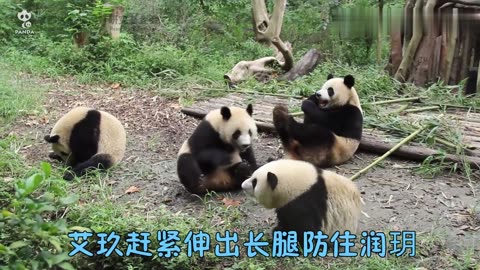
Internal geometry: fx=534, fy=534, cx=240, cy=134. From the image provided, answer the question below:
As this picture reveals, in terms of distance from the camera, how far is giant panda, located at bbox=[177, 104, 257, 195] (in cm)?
473

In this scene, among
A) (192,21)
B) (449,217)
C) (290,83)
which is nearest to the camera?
(449,217)

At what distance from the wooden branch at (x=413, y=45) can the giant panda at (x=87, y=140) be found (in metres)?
4.62

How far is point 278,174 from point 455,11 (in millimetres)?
5191

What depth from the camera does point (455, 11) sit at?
7.68m

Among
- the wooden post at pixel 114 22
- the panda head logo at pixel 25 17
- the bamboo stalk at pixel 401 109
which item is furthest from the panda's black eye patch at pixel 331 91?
the panda head logo at pixel 25 17

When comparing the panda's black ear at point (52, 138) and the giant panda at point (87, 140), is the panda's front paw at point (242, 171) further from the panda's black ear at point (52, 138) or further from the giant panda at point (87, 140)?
the panda's black ear at point (52, 138)

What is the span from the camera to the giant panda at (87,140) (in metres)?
→ 5.35

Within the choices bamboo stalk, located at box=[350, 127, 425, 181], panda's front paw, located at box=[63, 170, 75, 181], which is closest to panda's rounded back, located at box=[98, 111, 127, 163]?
panda's front paw, located at box=[63, 170, 75, 181]

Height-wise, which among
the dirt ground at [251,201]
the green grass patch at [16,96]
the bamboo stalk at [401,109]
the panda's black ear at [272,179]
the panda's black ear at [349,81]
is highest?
the panda's black ear at [349,81]

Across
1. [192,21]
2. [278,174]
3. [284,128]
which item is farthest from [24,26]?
[278,174]

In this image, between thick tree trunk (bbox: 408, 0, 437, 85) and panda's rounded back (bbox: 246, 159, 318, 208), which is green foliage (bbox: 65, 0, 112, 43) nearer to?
thick tree trunk (bbox: 408, 0, 437, 85)

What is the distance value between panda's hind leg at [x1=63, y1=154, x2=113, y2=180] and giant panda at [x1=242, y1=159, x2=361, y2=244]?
6.52ft

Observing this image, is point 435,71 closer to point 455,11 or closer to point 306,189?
point 455,11

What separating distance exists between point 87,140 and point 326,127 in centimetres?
241
